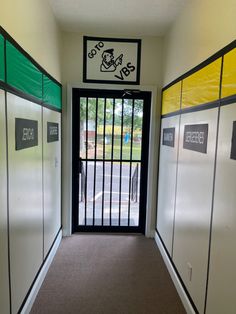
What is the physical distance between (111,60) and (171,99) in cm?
113

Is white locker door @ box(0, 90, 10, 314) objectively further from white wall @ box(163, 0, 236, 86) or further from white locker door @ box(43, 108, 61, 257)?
white wall @ box(163, 0, 236, 86)

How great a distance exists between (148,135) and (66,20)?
6.37 feet

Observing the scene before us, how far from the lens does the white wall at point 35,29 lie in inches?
68.5

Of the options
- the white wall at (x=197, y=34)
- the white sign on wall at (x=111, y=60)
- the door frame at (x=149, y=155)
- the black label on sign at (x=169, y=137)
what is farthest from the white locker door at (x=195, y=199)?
the white sign on wall at (x=111, y=60)

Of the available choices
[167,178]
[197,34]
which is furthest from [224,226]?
[197,34]

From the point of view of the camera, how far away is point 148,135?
387cm

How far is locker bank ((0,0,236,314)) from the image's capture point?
5.62ft

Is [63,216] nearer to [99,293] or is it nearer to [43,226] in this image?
[43,226]

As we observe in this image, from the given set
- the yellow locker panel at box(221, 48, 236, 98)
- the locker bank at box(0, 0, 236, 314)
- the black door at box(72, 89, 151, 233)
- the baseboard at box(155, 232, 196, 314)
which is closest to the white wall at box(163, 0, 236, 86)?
Result: the locker bank at box(0, 0, 236, 314)

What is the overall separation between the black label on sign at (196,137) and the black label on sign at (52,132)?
151 centimetres

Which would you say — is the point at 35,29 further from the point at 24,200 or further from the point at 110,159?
the point at 110,159

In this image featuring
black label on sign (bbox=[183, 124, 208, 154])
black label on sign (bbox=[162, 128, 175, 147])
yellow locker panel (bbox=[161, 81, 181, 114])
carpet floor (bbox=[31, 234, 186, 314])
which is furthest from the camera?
black label on sign (bbox=[162, 128, 175, 147])

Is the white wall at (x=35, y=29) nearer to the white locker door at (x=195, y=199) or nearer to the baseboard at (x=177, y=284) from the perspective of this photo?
the white locker door at (x=195, y=199)

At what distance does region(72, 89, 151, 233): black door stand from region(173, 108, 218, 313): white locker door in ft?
4.19
